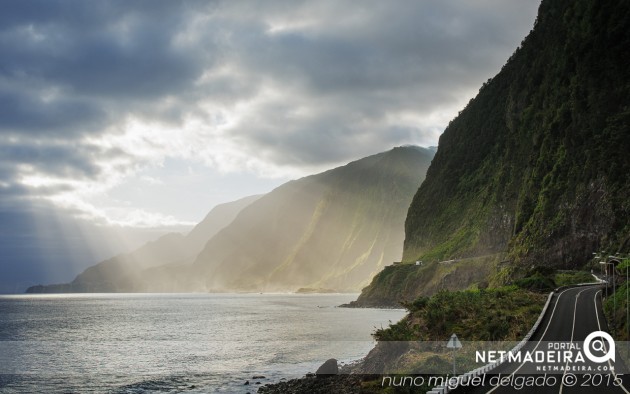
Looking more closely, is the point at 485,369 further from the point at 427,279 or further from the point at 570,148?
the point at 427,279

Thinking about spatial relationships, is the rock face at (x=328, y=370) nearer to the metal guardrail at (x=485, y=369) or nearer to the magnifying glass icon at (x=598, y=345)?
the metal guardrail at (x=485, y=369)

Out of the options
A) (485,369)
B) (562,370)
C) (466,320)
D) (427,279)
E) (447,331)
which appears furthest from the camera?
(427,279)

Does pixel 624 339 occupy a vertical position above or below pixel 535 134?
below

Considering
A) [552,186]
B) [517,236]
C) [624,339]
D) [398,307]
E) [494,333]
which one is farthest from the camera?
[398,307]

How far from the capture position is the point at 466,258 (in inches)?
6033

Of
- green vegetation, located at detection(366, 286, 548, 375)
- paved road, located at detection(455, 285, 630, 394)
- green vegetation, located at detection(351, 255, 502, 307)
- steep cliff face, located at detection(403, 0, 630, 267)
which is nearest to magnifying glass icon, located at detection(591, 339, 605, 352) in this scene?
paved road, located at detection(455, 285, 630, 394)

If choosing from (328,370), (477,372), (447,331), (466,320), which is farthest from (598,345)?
(328,370)

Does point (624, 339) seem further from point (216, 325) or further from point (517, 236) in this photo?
point (216, 325)

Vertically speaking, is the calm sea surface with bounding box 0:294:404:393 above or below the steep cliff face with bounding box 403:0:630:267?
below

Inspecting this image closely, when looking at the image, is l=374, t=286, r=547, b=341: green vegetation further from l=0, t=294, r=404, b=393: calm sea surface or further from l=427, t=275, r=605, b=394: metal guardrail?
l=0, t=294, r=404, b=393: calm sea surface

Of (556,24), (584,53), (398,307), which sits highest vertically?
(556,24)

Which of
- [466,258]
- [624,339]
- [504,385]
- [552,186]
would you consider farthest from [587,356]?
[466,258]

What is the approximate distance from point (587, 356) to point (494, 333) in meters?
11.4

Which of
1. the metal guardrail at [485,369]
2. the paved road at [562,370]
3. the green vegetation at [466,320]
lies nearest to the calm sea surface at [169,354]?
the green vegetation at [466,320]
